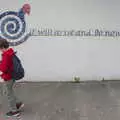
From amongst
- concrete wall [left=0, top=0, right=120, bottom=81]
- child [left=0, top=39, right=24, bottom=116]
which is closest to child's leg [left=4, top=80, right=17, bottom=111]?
child [left=0, top=39, right=24, bottom=116]

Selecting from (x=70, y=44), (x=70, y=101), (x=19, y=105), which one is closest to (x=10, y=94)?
(x=19, y=105)

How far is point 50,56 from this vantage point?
32.3 ft

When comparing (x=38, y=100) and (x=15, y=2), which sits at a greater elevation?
(x=15, y=2)

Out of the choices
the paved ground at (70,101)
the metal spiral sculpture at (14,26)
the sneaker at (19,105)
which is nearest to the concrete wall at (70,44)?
the metal spiral sculpture at (14,26)

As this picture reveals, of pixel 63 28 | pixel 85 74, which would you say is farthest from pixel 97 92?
pixel 63 28

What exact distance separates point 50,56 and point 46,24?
889 mm

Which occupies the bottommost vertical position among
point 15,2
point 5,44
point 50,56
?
point 50,56

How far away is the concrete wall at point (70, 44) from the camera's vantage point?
9609mm

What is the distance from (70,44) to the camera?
9.85 metres

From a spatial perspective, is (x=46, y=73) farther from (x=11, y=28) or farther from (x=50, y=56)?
(x=11, y=28)

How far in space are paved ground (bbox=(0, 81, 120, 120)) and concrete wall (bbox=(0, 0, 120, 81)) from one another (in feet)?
1.29

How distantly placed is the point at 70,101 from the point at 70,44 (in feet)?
7.43

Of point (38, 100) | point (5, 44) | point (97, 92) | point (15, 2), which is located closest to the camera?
point (5, 44)

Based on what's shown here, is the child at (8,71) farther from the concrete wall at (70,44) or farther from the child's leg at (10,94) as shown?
the concrete wall at (70,44)
